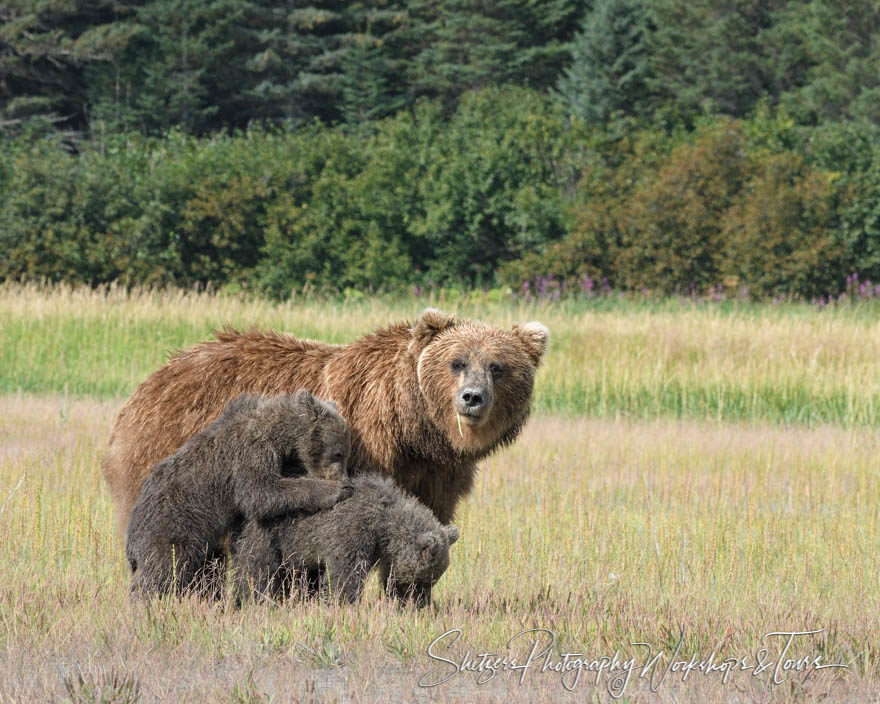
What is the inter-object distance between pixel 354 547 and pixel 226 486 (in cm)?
66

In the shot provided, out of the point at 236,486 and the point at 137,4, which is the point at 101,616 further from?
the point at 137,4

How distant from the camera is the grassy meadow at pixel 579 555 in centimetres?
534

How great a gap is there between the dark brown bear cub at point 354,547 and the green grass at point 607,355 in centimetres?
879

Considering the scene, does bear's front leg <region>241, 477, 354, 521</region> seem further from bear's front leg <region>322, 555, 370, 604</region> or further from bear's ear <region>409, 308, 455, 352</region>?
bear's ear <region>409, 308, 455, 352</region>

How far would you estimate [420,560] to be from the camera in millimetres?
6133

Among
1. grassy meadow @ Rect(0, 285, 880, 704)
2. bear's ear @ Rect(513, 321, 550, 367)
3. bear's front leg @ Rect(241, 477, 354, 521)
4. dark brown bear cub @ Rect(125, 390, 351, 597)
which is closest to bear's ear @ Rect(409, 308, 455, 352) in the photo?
bear's ear @ Rect(513, 321, 550, 367)

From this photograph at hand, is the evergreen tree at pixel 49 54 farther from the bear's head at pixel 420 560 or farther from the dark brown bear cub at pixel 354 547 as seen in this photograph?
the bear's head at pixel 420 560

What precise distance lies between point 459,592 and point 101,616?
5.63 ft

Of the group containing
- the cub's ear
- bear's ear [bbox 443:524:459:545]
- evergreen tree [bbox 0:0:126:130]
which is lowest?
→ bear's ear [bbox 443:524:459:545]

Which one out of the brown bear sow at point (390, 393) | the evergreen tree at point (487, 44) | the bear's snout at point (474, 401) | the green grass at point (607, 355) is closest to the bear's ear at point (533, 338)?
the brown bear sow at point (390, 393)

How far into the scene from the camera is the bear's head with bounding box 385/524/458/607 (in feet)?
20.1

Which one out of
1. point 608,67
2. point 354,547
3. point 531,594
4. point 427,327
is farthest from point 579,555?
point 608,67

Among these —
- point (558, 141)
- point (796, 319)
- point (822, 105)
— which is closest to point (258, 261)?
point (558, 141)

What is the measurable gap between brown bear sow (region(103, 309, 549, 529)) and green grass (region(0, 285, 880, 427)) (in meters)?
7.82
